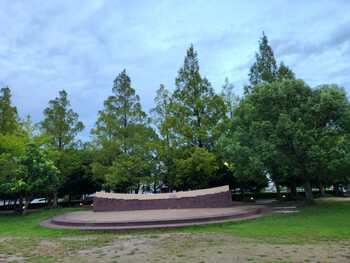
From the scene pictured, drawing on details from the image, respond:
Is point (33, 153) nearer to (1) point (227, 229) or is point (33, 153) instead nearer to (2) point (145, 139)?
(2) point (145, 139)

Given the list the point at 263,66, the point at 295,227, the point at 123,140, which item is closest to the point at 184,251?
the point at 295,227

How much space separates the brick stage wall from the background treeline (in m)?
1.80

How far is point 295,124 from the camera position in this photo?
1706 centimetres

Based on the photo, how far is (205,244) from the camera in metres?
8.63

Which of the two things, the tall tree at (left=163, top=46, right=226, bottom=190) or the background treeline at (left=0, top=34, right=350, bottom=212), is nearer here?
the background treeline at (left=0, top=34, right=350, bottom=212)

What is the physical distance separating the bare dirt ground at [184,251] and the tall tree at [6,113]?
54.8 feet

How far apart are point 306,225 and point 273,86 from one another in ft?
31.2

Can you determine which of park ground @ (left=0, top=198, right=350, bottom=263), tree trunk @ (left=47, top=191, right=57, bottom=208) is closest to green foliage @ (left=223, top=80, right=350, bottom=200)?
park ground @ (left=0, top=198, right=350, bottom=263)

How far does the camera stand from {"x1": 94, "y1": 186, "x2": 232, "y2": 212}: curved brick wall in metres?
21.2

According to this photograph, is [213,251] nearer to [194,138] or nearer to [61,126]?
[194,138]

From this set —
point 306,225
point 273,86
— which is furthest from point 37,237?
point 273,86

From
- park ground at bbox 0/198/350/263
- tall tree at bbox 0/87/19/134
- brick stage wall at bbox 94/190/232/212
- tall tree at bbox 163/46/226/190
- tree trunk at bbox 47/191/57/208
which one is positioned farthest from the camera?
tree trunk at bbox 47/191/57/208

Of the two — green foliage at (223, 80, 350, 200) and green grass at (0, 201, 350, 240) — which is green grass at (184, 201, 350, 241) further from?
green foliage at (223, 80, 350, 200)

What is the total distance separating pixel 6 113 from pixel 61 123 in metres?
4.06
